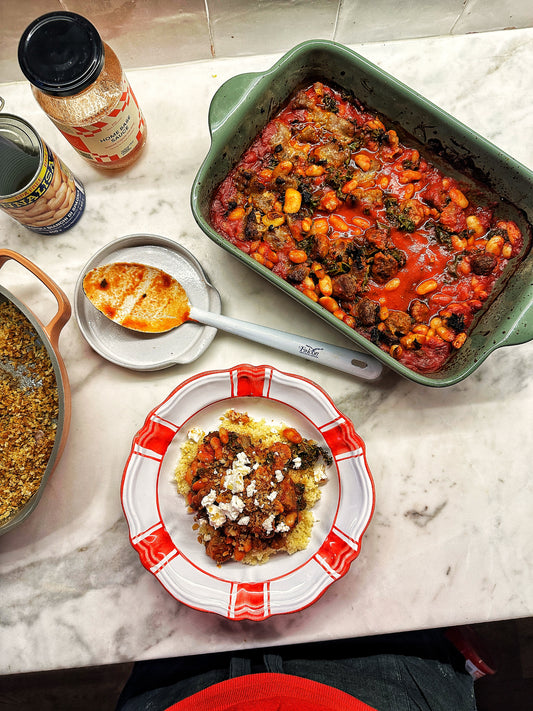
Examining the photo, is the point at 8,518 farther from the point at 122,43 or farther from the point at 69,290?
the point at 122,43

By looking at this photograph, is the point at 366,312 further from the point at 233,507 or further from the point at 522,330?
the point at 233,507

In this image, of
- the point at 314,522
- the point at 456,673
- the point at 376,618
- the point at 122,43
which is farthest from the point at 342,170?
the point at 456,673

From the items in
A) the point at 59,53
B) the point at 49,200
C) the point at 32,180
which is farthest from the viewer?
the point at 49,200

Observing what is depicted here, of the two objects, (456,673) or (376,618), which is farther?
(456,673)

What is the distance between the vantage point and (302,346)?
1408mm

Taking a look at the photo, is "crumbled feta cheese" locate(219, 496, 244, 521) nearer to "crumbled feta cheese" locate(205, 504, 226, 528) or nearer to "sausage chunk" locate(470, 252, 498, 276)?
"crumbled feta cheese" locate(205, 504, 226, 528)

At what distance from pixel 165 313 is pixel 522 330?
0.96 m

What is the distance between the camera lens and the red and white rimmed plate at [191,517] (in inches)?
49.9

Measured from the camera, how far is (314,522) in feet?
4.55

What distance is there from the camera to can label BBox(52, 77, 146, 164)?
4.18ft

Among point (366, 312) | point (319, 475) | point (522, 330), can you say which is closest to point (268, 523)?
point (319, 475)

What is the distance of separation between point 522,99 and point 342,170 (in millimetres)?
697

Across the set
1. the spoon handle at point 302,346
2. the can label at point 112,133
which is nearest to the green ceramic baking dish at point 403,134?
the spoon handle at point 302,346

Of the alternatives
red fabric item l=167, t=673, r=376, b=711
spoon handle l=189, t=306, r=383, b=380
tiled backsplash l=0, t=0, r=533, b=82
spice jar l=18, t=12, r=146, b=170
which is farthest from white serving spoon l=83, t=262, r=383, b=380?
red fabric item l=167, t=673, r=376, b=711
